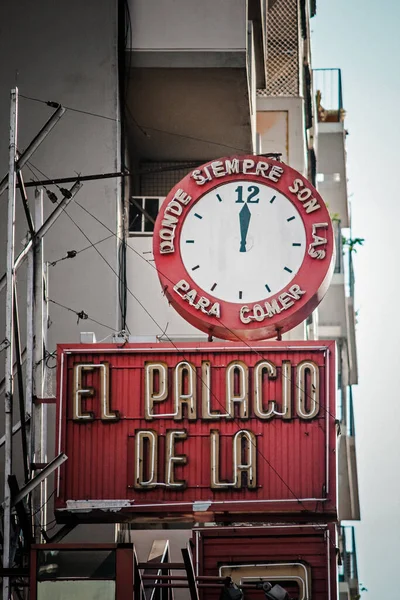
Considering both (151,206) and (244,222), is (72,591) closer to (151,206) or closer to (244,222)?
(244,222)

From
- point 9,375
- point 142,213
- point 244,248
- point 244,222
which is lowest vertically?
point 9,375

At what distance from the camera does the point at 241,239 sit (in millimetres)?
20422

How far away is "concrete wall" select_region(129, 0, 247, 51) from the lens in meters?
23.8

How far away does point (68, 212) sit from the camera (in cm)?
2342

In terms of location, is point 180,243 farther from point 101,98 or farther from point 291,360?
point 101,98

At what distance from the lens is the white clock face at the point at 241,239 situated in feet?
65.8

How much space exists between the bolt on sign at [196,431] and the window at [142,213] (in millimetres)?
6186

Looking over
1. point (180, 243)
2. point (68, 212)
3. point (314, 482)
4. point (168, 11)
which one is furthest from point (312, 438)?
point (168, 11)

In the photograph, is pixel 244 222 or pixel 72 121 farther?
pixel 72 121

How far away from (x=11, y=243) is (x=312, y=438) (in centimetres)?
464

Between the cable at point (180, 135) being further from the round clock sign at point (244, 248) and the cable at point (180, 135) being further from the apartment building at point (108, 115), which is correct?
the round clock sign at point (244, 248)

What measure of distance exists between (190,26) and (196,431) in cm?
776

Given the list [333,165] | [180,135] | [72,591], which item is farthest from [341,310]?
[72,591]

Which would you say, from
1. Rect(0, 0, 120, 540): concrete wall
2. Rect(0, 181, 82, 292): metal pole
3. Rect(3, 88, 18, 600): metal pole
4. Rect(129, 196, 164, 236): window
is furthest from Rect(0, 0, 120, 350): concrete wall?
Rect(3, 88, 18, 600): metal pole
